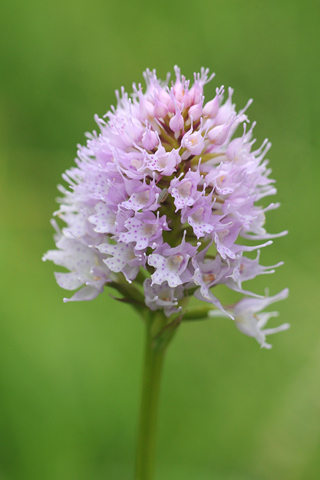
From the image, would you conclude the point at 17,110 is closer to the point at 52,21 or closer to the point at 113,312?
the point at 52,21

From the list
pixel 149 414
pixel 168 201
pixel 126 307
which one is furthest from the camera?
pixel 126 307

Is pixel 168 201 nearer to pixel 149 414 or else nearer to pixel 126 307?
pixel 149 414

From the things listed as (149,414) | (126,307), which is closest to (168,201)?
(149,414)

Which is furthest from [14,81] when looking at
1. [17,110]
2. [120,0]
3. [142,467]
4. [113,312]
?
[142,467]

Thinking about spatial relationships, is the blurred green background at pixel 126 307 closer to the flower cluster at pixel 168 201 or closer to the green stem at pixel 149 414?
the green stem at pixel 149 414

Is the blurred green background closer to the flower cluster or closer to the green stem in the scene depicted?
the green stem

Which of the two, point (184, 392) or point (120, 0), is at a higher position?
point (120, 0)
